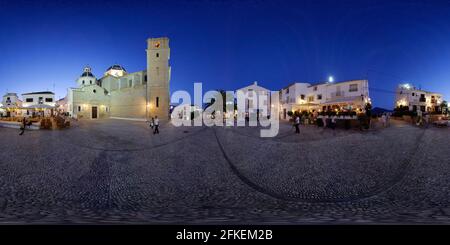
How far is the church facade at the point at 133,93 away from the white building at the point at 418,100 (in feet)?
62.5

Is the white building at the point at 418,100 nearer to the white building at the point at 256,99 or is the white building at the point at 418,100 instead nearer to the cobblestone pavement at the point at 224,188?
the cobblestone pavement at the point at 224,188

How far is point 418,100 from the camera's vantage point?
18.2 m

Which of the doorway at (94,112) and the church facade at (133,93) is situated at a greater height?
the church facade at (133,93)

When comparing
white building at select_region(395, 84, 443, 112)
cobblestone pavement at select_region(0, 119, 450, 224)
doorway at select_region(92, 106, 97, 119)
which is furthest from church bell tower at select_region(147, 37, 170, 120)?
white building at select_region(395, 84, 443, 112)

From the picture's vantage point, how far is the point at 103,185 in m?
3.89

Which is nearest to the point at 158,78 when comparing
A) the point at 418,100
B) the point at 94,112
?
the point at 94,112

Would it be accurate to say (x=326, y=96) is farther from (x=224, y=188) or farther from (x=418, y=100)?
(x=224, y=188)

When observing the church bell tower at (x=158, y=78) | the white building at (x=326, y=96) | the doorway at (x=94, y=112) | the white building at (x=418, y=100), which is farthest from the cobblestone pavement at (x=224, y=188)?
the church bell tower at (x=158, y=78)

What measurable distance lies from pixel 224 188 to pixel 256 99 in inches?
1124

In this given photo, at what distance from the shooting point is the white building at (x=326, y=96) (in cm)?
1942

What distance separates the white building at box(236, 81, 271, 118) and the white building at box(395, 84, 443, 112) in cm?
1608

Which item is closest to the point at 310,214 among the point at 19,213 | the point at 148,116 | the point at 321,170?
the point at 321,170
